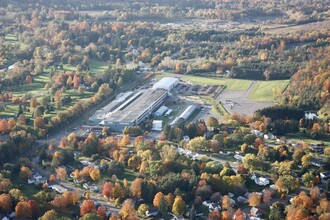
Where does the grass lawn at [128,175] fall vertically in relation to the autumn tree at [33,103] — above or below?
below

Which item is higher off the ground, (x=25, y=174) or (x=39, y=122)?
(x=39, y=122)

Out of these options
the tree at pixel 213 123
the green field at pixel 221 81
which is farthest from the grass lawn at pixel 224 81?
the tree at pixel 213 123

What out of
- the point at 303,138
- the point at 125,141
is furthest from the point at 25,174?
the point at 303,138

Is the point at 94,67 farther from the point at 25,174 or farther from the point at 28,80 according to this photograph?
the point at 25,174

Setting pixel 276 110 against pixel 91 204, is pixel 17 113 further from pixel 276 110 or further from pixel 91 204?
pixel 276 110

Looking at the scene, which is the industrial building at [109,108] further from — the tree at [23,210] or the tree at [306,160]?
the tree at [306,160]

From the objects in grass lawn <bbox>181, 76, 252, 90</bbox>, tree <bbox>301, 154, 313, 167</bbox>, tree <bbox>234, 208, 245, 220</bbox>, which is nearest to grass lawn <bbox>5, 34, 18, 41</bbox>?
grass lawn <bbox>181, 76, 252, 90</bbox>
